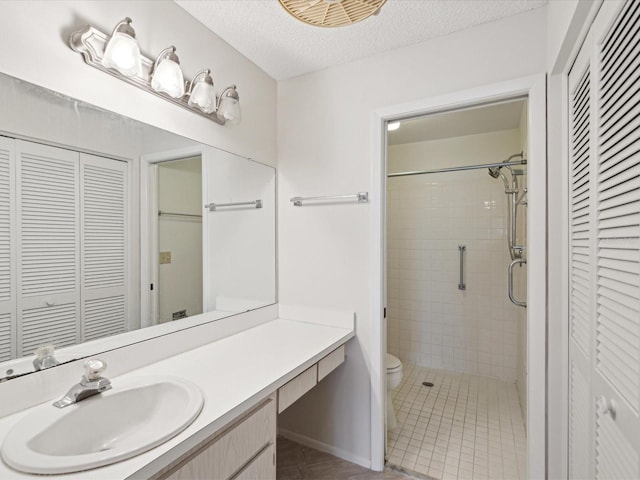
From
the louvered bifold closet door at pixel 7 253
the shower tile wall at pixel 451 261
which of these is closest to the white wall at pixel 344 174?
the louvered bifold closet door at pixel 7 253

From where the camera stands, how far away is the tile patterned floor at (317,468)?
1.76 m

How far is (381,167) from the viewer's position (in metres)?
1.80

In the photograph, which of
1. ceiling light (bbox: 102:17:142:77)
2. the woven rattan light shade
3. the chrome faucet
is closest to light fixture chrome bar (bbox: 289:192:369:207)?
the woven rattan light shade

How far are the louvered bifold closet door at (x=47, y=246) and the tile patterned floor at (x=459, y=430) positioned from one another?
6.00 ft

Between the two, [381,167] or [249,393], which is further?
[381,167]

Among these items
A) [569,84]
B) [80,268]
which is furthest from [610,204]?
[80,268]

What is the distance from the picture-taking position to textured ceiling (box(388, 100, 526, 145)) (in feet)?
8.11

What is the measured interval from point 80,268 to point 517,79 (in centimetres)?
201

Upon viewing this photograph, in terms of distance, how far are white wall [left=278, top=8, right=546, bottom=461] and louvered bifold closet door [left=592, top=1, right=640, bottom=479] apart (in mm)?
743

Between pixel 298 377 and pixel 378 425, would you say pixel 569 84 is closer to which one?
pixel 298 377

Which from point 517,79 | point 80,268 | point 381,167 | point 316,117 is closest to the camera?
point 80,268

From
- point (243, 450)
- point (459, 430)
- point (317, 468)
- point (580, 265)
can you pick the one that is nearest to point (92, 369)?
point (243, 450)

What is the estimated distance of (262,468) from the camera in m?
1.17

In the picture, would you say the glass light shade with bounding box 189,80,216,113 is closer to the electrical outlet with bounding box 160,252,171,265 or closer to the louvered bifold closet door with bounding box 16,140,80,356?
the louvered bifold closet door with bounding box 16,140,80,356
